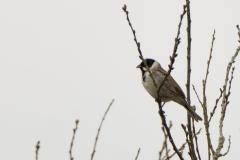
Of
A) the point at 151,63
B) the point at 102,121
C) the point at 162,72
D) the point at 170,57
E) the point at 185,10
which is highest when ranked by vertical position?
the point at 151,63

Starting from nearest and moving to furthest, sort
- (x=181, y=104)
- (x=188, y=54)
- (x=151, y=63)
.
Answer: (x=188, y=54) < (x=181, y=104) < (x=151, y=63)

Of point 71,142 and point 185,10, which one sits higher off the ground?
point 185,10

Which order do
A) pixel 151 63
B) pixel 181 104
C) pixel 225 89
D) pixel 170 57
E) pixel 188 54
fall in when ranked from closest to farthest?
pixel 170 57 → pixel 188 54 → pixel 225 89 → pixel 181 104 → pixel 151 63

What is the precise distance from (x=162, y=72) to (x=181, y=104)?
0.51 m

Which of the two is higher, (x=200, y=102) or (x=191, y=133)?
(x=200, y=102)

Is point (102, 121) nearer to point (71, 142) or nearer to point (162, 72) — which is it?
point (71, 142)

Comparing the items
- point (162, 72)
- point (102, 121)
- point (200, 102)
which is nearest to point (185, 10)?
point (200, 102)

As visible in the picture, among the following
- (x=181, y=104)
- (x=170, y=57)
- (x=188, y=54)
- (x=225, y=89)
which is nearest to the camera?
(x=170, y=57)

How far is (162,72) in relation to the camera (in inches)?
246

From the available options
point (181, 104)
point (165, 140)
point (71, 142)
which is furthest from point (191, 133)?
point (181, 104)

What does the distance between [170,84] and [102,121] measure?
2883 mm

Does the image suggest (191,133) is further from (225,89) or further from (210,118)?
(225,89)

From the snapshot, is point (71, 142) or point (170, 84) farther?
point (170, 84)

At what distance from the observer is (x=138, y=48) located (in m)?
3.40
